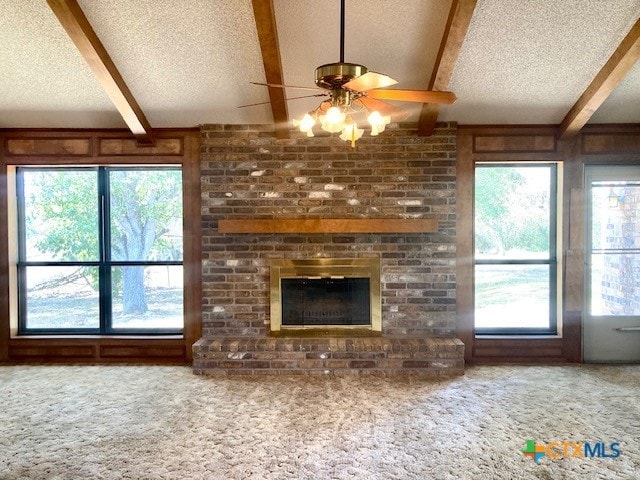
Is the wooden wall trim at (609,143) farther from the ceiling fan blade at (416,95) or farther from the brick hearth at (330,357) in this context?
the ceiling fan blade at (416,95)

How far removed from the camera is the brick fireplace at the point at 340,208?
4.02 metres

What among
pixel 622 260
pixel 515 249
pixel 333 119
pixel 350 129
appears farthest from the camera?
pixel 515 249

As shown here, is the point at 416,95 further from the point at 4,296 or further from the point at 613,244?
the point at 4,296

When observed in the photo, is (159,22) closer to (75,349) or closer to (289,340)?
(289,340)

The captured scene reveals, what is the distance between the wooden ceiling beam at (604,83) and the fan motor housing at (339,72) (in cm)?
243

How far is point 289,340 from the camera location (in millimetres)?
3953

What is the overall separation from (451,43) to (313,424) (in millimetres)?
3018

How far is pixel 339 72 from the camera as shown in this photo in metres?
1.99

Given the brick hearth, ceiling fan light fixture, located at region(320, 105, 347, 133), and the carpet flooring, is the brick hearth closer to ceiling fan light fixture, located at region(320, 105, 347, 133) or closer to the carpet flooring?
the carpet flooring

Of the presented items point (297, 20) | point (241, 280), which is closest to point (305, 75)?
point (297, 20)

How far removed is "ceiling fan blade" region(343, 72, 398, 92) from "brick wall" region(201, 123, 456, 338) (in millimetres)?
1894

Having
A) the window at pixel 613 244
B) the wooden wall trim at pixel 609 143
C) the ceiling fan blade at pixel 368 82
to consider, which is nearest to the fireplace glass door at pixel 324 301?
the ceiling fan blade at pixel 368 82


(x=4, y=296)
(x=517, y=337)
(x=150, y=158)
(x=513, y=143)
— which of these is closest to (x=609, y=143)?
(x=513, y=143)

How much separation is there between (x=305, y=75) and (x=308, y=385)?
2.80 metres
